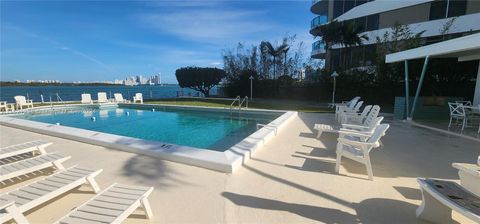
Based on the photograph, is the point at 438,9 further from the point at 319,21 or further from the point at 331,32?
the point at 319,21

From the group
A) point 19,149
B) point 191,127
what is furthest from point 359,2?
point 19,149

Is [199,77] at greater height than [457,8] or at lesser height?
lesser

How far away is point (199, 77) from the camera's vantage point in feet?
81.6

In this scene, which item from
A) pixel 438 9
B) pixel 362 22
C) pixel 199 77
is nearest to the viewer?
pixel 438 9

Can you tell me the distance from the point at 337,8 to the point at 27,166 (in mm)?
25398

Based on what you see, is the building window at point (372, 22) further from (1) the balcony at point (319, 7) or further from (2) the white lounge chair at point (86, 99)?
(2) the white lounge chair at point (86, 99)

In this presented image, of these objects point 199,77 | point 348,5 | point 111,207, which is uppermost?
point 348,5

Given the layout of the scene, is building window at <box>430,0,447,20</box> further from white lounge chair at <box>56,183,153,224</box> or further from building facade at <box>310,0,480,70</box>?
white lounge chair at <box>56,183,153,224</box>

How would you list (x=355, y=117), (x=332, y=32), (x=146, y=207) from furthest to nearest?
(x=332, y=32)
(x=355, y=117)
(x=146, y=207)

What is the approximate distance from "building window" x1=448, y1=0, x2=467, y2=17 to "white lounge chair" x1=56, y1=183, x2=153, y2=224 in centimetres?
2241

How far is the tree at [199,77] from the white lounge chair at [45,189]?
2196 cm

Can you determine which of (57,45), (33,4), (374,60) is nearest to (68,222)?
(33,4)

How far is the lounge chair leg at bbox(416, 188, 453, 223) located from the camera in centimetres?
244

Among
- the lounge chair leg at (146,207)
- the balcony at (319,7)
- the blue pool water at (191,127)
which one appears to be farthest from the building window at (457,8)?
the lounge chair leg at (146,207)
